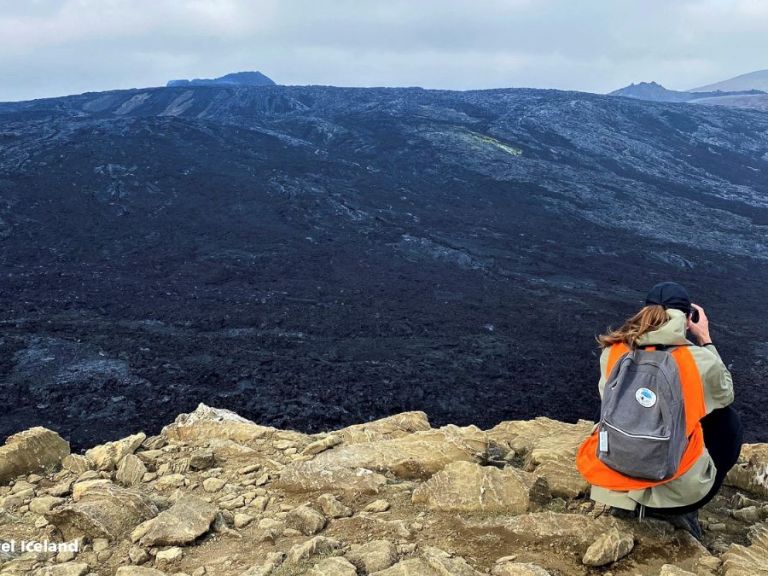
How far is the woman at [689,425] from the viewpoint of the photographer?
8.66ft

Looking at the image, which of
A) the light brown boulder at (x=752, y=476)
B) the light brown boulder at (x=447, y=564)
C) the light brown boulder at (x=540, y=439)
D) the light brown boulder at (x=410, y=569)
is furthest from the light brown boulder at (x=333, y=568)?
the light brown boulder at (x=752, y=476)

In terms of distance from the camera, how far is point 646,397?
8.63 ft

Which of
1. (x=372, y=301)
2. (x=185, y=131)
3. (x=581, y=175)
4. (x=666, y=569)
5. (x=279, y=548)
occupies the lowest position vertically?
(x=372, y=301)

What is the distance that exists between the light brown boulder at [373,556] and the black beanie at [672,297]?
6.12 ft

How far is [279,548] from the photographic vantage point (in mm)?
3146

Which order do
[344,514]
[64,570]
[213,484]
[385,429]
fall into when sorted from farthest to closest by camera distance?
[385,429] < [213,484] < [344,514] < [64,570]

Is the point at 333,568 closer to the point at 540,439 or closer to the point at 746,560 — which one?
the point at 746,560

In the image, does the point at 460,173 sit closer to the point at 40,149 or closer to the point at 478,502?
the point at 40,149

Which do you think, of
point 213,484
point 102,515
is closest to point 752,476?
point 213,484

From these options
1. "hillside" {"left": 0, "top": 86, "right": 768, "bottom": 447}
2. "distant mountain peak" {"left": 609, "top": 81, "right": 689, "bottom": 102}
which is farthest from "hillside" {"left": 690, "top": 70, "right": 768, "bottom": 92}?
"hillside" {"left": 0, "top": 86, "right": 768, "bottom": 447}

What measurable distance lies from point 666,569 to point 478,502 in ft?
3.75

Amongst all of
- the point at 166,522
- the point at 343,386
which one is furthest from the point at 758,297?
the point at 166,522

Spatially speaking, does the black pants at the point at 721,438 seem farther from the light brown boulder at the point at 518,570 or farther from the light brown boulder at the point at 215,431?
the light brown boulder at the point at 215,431

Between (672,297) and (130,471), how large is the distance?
13.3ft
